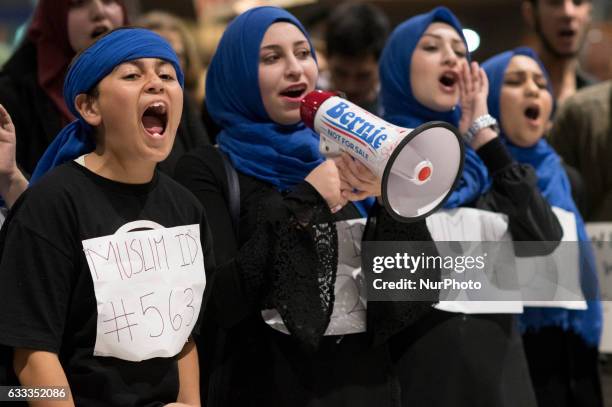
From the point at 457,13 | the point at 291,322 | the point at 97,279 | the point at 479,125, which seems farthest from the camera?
the point at 457,13

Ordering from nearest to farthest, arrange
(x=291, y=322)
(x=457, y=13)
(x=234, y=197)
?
(x=291, y=322), (x=234, y=197), (x=457, y=13)

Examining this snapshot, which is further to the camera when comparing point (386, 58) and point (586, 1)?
point (586, 1)

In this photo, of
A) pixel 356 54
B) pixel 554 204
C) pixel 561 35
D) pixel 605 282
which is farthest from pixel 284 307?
pixel 561 35

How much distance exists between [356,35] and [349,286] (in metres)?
2.30

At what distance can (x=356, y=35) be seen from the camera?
4527mm

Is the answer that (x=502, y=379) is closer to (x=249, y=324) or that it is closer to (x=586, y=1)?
(x=249, y=324)

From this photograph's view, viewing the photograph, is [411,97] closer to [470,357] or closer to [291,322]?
[470,357]

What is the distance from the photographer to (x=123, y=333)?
2.00 meters

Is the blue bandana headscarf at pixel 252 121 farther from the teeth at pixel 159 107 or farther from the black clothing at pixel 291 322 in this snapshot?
→ the teeth at pixel 159 107

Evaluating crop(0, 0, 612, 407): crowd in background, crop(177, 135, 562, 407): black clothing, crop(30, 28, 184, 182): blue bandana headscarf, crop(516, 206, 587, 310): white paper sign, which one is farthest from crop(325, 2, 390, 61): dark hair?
crop(30, 28, 184, 182): blue bandana headscarf

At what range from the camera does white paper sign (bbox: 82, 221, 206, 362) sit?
1983mm

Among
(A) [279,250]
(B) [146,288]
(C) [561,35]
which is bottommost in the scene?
(B) [146,288]

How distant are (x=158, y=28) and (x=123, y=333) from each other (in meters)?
2.33

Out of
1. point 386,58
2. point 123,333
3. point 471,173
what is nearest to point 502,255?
point 471,173
